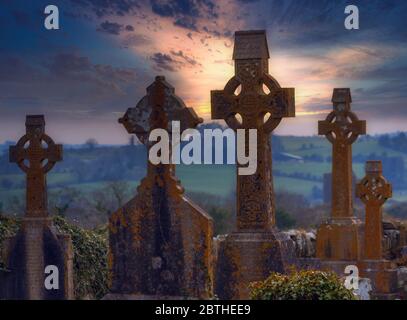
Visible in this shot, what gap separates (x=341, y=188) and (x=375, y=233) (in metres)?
1.39

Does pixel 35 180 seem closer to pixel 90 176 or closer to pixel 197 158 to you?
pixel 197 158

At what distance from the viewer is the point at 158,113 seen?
16828mm

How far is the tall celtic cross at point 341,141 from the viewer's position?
28.2 m

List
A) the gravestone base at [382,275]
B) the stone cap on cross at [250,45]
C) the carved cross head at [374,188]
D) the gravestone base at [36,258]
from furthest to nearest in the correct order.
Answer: the carved cross head at [374,188] → the gravestone base at [382,275] → the gravestone base at [36,258] → the stone cap on cross at [250,45]

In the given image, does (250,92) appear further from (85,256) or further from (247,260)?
(85,256)

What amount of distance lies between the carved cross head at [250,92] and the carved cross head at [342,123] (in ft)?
31.1

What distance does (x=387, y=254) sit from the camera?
30656 millimetres

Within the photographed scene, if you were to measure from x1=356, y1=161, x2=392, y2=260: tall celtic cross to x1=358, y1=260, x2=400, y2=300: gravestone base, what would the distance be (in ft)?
0.84

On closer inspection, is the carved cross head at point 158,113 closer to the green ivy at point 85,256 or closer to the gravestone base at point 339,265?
the green ivy at point 85,256

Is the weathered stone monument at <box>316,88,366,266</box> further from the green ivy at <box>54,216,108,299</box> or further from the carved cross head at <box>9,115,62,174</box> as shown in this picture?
the carved cross head at <box>9,115,62,174</box>

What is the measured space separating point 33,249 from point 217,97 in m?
5.01

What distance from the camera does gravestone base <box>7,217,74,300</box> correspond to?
21344 millimetres

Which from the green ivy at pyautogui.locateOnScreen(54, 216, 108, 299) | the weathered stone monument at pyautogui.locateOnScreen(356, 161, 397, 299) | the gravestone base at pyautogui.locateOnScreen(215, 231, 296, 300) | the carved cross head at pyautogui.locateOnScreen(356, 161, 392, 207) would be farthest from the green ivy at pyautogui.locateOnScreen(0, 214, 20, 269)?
the carved cross head at pyautogui.locateOnScreen(356, 161, 392, 207)

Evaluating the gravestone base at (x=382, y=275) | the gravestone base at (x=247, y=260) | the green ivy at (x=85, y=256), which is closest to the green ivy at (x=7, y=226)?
the green ivy at (x=85, y=256)
